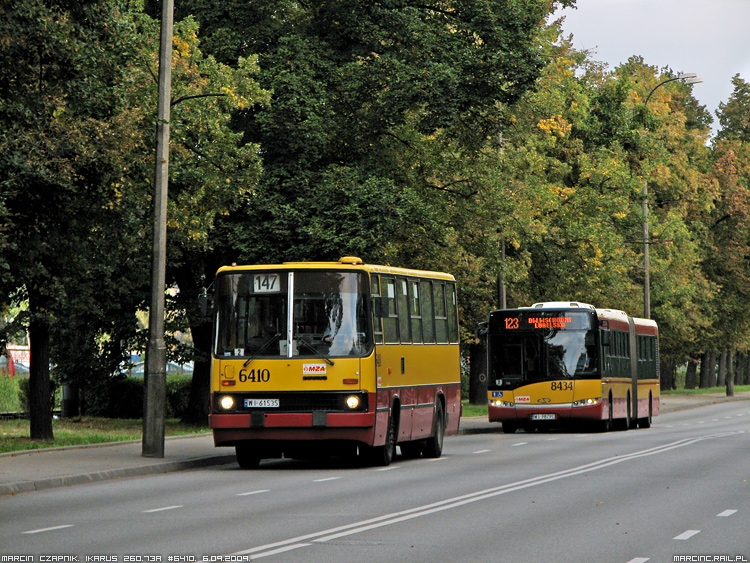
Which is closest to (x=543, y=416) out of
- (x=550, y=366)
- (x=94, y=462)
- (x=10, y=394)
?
(x=550, y=366)

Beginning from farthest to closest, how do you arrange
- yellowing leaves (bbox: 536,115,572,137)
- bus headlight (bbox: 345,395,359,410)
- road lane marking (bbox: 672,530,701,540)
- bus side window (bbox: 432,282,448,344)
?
yellowing leaves (bbox: 536,115,572,137) < bus side window (bbox: 432,282,448,344) < bus headlight (bbox: 345,395,359,410) < road lane marking (bbox: 672,530,701,540)

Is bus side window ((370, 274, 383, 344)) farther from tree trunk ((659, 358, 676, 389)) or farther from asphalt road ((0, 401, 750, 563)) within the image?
tree trunk ((659, 358, 676, 389))

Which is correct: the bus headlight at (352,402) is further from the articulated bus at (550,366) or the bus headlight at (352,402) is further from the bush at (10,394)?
the bush at (10,394)

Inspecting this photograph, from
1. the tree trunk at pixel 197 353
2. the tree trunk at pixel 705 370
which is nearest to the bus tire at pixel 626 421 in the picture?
the tree trunk at pixel 197 353

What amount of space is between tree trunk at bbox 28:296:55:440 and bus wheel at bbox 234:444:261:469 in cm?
655

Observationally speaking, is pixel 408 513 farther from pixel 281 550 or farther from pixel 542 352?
pixel 542 352

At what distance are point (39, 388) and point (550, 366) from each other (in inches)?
521

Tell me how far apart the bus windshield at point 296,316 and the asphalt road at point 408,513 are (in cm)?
193

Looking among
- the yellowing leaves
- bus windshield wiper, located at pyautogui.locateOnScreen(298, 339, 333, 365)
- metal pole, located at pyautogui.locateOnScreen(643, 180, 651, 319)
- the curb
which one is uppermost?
the yellowing leaves

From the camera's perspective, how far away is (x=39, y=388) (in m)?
26.3

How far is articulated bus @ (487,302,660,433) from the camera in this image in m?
33.0

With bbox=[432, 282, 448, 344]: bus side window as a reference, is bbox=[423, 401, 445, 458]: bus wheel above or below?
below

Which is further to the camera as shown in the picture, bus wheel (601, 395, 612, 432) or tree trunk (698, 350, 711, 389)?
tree trunk (698, 350, 711, 389)

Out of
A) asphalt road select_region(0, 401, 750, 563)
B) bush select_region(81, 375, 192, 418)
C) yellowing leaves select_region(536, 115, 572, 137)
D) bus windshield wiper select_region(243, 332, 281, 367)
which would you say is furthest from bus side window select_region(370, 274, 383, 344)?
yellowing leaves select_region(536, 115, 572, 137)
